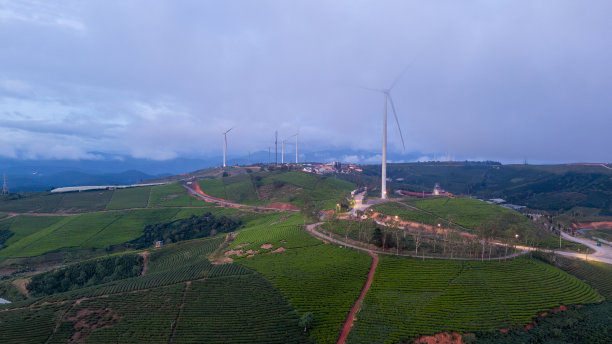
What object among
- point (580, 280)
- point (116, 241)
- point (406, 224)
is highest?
point (406, 224)

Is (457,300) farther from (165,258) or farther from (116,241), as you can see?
(116,241)

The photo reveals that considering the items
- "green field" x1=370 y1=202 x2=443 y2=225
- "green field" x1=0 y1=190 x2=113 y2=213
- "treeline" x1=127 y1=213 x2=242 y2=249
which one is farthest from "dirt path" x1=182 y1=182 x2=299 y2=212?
"green field" x1=370 y1=202 x2=443 y2=225

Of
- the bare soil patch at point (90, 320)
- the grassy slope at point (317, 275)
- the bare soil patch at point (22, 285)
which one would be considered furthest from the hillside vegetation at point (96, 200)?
the bare soil patch at point (90, 320)

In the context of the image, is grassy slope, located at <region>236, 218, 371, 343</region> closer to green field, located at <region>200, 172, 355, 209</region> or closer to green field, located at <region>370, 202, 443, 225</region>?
green field, located at <region>370, 202, 443, 225</region>

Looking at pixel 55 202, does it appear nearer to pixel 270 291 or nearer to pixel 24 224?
pixel 24 224

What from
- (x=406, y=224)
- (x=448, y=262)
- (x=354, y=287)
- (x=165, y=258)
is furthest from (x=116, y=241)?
(x=448, y=262)

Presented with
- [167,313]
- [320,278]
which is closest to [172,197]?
[167,313]

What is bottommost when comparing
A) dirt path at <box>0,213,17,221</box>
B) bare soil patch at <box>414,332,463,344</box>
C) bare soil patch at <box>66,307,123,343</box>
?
bare soil patch at <box>66,307,123,343</box>
